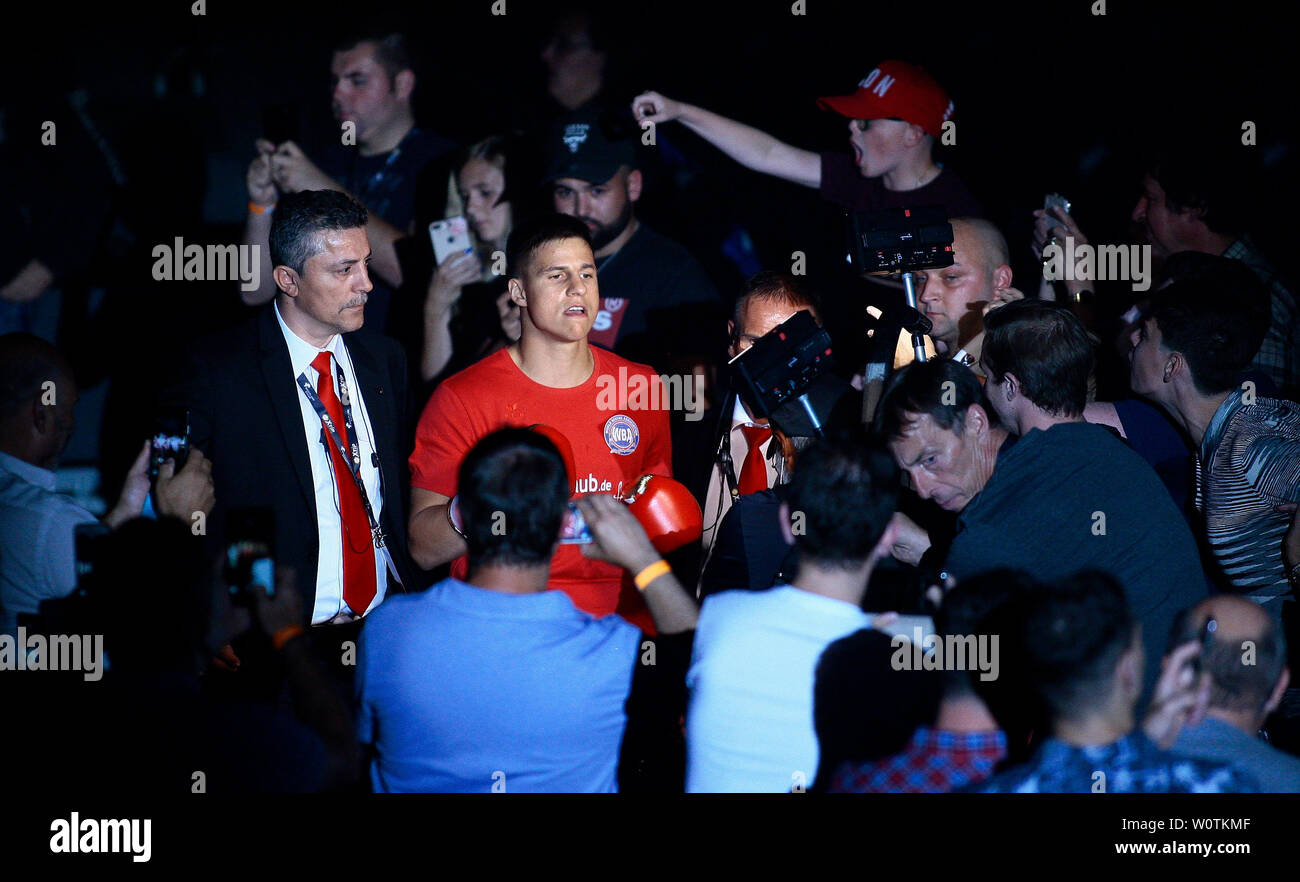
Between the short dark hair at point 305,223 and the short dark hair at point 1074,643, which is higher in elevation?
the short dark hair at point 305,223

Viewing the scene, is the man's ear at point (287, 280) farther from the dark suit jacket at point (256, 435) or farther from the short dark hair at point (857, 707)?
the short dark hair at point (857, 707)

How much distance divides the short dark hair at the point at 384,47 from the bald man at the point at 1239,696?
159 inches

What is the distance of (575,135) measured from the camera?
479 cm

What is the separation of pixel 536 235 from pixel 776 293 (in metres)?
0.79

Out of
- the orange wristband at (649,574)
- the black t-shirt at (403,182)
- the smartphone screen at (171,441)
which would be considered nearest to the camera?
the orange wristband at (649,574)

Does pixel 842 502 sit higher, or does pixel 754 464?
pixel 754 464

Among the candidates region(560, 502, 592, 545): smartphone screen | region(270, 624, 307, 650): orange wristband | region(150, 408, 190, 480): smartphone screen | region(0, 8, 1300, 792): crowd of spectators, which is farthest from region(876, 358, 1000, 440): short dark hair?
region(150, 408, 190, 480): smartphone screen

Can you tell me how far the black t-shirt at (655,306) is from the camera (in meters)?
4.67

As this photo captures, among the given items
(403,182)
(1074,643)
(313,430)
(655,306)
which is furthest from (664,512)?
(403,182)

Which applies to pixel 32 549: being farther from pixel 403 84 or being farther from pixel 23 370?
pixel 403 84

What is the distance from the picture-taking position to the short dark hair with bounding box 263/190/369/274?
3521mm

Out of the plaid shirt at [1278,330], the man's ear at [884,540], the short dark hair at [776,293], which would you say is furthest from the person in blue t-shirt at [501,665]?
the plaid shirt at [1278,330]

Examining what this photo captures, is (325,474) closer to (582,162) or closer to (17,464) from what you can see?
(17,464)
